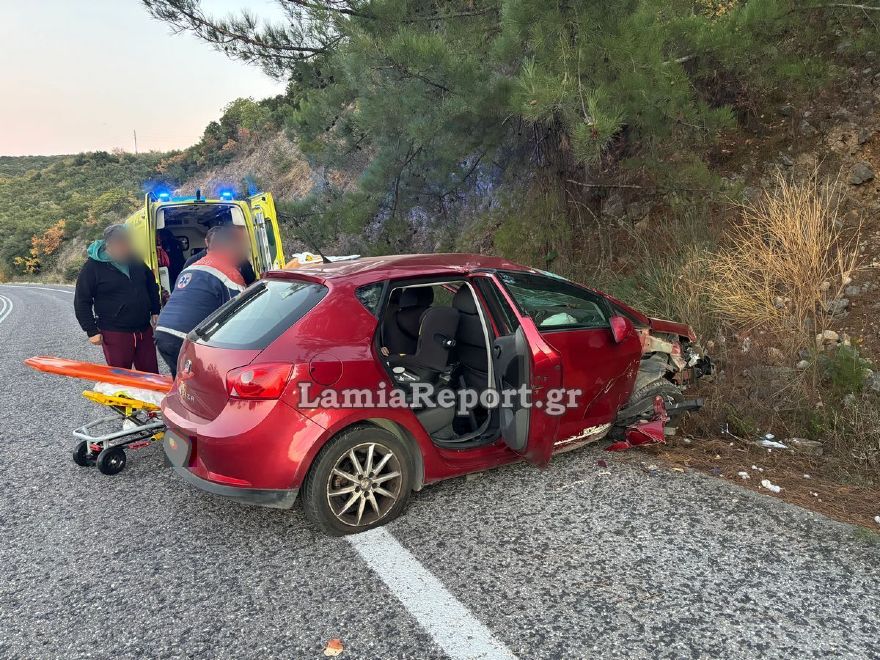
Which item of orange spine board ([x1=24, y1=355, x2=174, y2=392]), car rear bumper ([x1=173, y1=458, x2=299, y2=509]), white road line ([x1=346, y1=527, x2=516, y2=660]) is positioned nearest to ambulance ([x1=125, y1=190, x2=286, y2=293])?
orange spine board ([x1=24, y1=355, x2=174, y2=392])

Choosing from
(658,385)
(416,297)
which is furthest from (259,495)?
(658,385)

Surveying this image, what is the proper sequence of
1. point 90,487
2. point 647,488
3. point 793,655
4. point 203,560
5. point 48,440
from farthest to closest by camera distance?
point 48,440
point 90,487
point 647,488
point 203,560
point 793,655

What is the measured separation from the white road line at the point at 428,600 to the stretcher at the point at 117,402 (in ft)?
5.67

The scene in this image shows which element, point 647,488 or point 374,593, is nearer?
point 374,593

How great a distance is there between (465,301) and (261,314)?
131 centimetres

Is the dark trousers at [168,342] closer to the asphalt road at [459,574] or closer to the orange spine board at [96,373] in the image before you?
the orange spine board at [96,373]

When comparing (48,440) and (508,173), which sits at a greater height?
(508,173)

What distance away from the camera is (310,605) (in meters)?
2.60

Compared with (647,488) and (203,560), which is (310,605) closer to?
(203,560)

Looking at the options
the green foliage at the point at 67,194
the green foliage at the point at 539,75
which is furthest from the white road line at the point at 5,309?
the green foliage at the point at 67,194

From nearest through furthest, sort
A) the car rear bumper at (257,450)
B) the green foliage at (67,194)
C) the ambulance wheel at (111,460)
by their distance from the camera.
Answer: the car rear bumper at (257,450), the ambulance wheel at (111,460), the green foliage at (67,194)

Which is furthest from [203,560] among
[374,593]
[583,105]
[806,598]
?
[583,105]

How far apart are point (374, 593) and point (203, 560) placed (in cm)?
96

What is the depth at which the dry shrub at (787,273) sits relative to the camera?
500 cm
